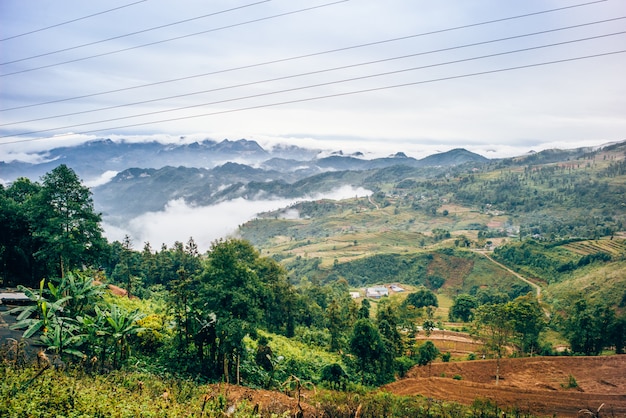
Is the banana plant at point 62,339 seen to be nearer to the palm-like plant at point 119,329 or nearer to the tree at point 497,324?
the palm-like plant at point 119,329

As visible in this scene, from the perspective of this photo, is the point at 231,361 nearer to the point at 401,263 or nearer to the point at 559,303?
the point at 559,303

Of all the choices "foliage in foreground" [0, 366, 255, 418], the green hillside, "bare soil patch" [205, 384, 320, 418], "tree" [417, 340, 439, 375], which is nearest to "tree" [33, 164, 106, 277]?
"foliage in foreground" [0, 366, 255, 418]

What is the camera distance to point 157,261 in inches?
1705

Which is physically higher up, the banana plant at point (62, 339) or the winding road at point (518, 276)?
the banana plant at point (62, 339)

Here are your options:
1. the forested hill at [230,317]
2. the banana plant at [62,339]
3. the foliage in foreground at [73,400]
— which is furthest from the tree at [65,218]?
the foliage in foreground at [73,400]

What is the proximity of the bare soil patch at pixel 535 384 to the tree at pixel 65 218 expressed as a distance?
64.5 feet

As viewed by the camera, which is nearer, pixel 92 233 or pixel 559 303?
pixel 92 233

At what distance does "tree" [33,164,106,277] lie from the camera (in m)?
16.8

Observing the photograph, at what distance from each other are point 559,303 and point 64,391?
2588 inches

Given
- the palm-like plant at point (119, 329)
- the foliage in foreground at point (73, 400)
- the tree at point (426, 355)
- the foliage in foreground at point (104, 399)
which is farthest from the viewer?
the tree at point (426, 355)

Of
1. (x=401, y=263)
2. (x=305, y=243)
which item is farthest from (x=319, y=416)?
(x=305, y=243)

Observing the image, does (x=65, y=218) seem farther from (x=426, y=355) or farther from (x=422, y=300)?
(x=422, y=300)

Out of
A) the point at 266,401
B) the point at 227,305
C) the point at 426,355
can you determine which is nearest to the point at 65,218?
the point at 227,305

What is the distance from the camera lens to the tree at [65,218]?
1675cm
